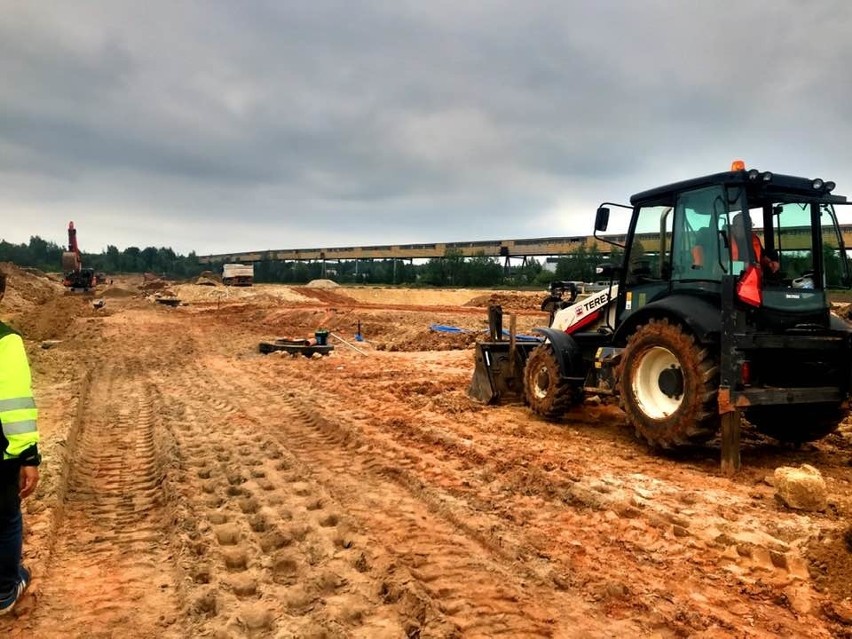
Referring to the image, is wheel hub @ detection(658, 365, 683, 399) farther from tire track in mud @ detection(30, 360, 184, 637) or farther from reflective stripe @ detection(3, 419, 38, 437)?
reflective stripe @ detection(3, 419, 38, 437)

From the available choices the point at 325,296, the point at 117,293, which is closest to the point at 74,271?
the point at 117,293

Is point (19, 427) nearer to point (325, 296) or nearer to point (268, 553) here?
point (268, 553)

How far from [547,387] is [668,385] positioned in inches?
79.1

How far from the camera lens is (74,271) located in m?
44.0

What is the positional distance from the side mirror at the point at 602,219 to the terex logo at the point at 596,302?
1100 mm

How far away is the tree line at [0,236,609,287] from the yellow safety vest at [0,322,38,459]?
35.0m

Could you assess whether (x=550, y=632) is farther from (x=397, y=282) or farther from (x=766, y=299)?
(x=397, y=282)

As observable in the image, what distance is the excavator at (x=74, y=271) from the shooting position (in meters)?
43.6

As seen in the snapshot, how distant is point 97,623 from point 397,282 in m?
66.6

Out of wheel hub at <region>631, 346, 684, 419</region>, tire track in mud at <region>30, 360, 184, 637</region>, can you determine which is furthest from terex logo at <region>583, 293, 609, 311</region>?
tire track in mud at <region>30, 360, 184, 637</region>

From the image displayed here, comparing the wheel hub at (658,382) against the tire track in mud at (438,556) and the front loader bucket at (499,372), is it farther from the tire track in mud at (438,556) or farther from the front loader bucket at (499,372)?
the front loader bucket at (499,372)

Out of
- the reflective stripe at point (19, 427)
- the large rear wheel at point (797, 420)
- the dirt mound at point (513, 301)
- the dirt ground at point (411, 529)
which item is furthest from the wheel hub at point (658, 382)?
the dirt mound at point (513, 301)

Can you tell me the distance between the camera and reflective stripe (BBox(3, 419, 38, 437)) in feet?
9.78

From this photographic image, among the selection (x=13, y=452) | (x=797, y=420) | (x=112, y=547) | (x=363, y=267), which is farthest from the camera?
(x=363, y=267)
